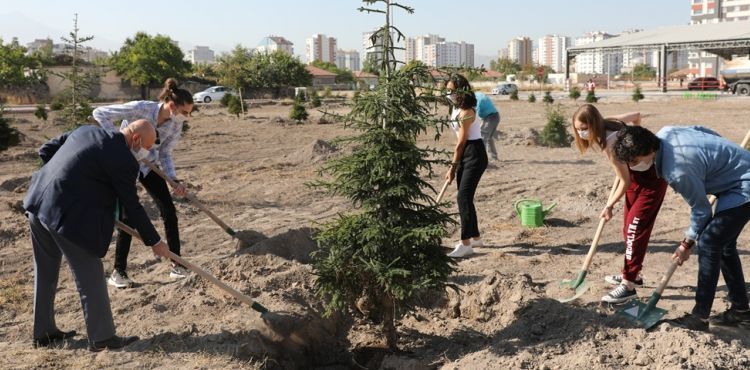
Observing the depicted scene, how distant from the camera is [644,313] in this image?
4.15 metres

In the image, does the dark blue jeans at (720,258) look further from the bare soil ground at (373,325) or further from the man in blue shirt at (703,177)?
the bare soil ground at (373,325)

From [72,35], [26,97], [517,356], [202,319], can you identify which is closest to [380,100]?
[517,356]

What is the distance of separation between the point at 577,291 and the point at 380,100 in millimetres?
2145

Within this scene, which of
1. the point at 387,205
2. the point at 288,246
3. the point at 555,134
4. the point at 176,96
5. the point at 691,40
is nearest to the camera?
the point at 387,205

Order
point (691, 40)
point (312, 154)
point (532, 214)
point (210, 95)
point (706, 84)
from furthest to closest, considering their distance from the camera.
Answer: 1. point (691, 40)
2. point (706, 84)
3. point (210, 95)
4. point (312, 154)
5. point (532, 214)

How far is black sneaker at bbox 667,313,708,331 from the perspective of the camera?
4.01 metres

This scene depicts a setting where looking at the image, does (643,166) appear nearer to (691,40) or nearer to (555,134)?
(555,134)

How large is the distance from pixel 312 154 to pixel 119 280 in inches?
294

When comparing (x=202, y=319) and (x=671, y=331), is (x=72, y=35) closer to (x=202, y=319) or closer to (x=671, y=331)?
(x=202, y=319)

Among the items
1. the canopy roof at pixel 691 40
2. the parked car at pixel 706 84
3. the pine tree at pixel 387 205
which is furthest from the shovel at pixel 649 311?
the canopy roof at pixel 691 40

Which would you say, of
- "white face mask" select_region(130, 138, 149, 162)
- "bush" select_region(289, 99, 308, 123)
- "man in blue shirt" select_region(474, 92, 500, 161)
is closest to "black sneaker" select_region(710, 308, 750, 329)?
"white face mask" select_region(130, 138, 149, 162)

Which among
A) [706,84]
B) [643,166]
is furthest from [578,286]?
[706,84]

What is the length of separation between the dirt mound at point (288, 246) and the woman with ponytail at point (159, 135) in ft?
2.24

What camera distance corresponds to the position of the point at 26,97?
4322 centimetres
